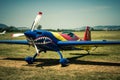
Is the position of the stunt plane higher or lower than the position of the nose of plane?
lower

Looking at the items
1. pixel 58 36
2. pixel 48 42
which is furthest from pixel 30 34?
pixel 58 36

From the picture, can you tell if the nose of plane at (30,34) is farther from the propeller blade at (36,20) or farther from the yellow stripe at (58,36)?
the yellow stripe at (58,36)

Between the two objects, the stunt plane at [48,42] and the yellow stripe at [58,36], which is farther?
the yellow stripe at [58,36]

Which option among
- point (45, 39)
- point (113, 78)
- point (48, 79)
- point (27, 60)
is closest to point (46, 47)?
point (45, 39)

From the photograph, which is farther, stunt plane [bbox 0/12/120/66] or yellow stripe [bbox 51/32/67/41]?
yellow stripe [bbox 51/32/67/41]

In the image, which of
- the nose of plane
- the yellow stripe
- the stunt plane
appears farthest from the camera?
the yellow stripe

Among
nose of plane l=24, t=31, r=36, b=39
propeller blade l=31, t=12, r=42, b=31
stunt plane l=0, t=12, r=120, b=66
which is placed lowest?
stunt plane l=0, t=12, r=120, b=66

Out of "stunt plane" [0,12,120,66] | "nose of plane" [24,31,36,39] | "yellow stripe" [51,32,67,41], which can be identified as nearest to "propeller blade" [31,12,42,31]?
"stunt plane" [0,12,120,66]

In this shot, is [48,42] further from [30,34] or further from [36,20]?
[36,20]

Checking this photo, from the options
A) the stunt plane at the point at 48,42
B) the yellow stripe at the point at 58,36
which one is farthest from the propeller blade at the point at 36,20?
the yellow stripe at the point at 58,36

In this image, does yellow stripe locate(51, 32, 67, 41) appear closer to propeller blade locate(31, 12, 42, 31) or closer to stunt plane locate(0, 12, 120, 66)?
stunt plane locate(0, 12, 120, 66)

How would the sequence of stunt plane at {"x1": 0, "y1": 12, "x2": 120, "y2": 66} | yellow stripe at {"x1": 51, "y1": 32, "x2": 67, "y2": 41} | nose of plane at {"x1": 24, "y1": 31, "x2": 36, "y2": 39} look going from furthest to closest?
yellow stripe at {"x1": 51, "y1": 32, "x2": 67, "y2": 41} < stunt plane at {"x1": 0, "y1": 12, "x2": 120, "y2": 66} < nose of plane at {"x1": 24, "y1": 31, "x2": 36, "y2": 39}

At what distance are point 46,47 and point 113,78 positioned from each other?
5979 millimetres

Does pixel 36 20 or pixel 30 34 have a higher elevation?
pixel 36 20
